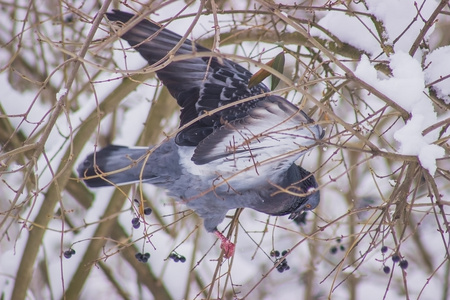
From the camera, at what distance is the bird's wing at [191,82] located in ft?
8.61

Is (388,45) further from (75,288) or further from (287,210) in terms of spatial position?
(75,288)

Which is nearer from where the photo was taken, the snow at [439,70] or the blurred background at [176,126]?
the blurred background at [176,126]

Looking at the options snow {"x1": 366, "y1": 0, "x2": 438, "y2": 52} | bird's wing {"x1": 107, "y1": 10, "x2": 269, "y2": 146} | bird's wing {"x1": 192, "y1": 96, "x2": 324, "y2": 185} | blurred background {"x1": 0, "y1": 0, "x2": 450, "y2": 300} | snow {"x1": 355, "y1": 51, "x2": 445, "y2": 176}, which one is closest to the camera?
snow {"x1": 355, "y1": 51, "x2": 445, "y2": 176}

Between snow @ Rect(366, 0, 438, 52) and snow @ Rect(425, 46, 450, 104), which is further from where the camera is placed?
snow @ Rect(366, 0, 438, 52)

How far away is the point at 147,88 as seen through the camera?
484 centimetres

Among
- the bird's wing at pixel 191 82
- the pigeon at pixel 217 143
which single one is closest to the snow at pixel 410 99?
the pigeon at pixel 217 143

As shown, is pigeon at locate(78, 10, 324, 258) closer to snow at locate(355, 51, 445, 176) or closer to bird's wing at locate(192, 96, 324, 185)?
bird's wing at locate(192, 96, 324, 185)

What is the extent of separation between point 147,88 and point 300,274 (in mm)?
2616

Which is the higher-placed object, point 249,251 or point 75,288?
point 249,251

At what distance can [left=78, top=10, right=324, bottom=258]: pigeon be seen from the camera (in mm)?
2412

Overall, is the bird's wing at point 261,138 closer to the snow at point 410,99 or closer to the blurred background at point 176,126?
the blurred background at point 176,126

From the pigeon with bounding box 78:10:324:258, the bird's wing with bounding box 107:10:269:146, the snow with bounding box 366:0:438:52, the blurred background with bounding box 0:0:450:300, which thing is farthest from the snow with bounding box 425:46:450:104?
the bird's wing with bounding box 107:10:269:146

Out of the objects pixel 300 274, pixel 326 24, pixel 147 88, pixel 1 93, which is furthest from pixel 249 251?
pixel 326 24

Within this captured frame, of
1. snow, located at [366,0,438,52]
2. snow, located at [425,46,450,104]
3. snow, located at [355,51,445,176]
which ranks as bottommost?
snow, located at [355,51,445,176]
